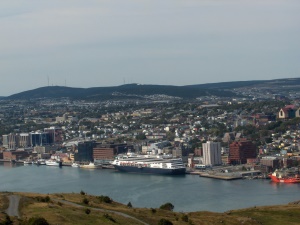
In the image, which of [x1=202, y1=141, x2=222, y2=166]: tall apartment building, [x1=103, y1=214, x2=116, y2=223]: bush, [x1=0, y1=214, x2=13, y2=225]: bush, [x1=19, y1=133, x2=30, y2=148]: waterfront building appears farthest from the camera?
[x1=19, y1=133, x2=30, y2=148]: waterfront building

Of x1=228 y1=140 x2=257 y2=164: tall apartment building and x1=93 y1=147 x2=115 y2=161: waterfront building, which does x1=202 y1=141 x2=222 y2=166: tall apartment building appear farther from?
x1=93 y1=147 x2=115 y2=161: waterfront building

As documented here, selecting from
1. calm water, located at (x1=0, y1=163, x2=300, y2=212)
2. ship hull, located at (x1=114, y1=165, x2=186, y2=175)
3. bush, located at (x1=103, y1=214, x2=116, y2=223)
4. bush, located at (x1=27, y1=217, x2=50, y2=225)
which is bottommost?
calm water, located at (x1=0, y1=163, x2=300, y2=212)

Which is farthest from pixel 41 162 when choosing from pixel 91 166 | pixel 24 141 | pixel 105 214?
pixel 105 214

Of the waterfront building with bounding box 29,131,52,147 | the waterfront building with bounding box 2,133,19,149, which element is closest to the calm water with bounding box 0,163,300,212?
the waterfront building with bounding box 29,131,52,147

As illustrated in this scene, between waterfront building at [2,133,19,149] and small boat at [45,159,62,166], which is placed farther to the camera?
waterfront building at [2,133,19,149]

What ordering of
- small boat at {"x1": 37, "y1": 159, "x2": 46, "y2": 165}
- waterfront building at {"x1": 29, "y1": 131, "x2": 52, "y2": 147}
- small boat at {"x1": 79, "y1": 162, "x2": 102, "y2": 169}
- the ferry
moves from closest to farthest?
the ferry, small boat at {"x1": 79, "y1": 162, "x2": 102, "y2": 169}, small boat at {"x1": 37, "y1": 159, "x2": 46, "y2": 165}, waterfront building at {"x1": 29, "y1": 131, "x2": 52, "y2": 147}

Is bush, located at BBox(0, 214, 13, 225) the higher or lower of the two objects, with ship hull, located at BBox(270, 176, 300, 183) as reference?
higher

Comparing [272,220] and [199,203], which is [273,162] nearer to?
[199,203]

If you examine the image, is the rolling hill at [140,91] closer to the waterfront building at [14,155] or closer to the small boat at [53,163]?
the waterfront building at [14,155]
